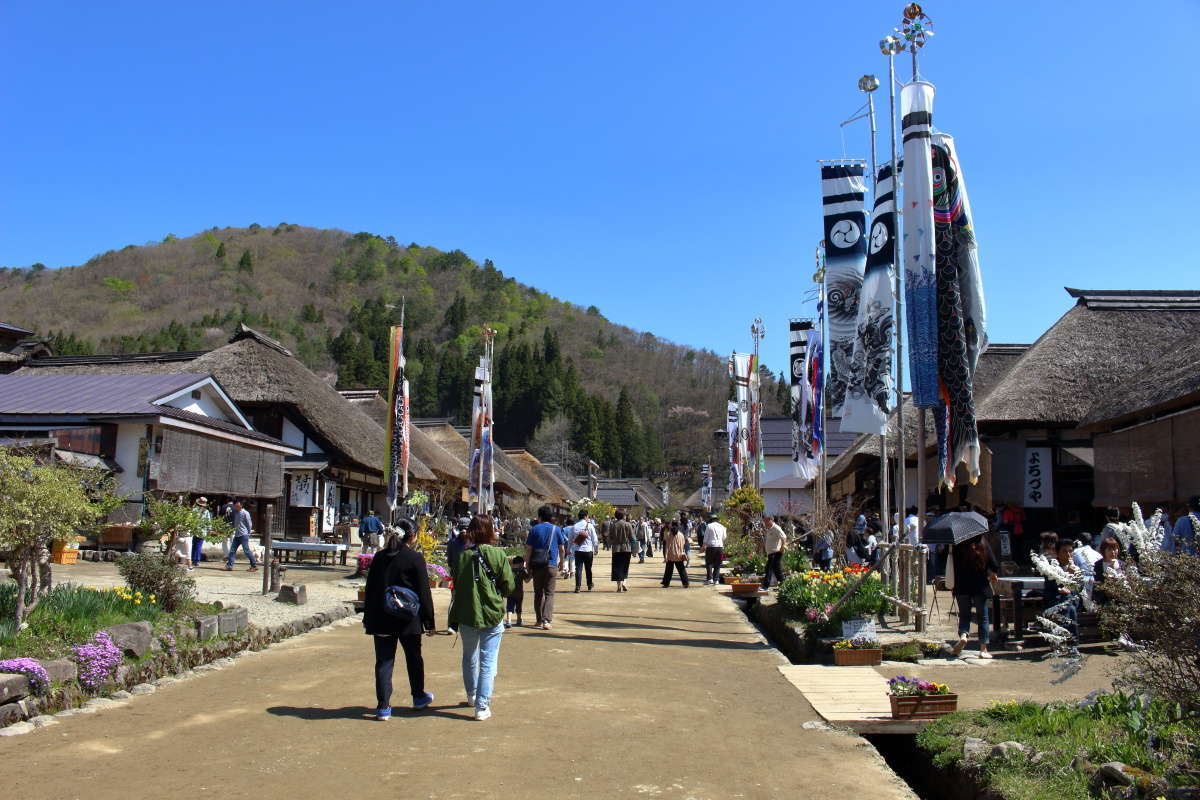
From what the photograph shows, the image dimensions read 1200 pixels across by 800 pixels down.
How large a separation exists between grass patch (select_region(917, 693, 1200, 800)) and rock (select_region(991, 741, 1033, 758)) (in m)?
0.04

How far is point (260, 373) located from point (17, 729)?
21.2 m

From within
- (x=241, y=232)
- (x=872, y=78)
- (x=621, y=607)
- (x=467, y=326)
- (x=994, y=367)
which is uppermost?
(x=241, y=232)

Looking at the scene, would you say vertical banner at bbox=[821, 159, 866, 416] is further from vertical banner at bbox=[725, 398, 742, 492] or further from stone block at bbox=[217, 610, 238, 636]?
vertical banner at bbox=[725, 398, 742, 492]

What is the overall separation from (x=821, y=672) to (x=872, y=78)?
1006 centimetres

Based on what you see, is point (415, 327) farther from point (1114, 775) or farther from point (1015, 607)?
point (1114, 775)

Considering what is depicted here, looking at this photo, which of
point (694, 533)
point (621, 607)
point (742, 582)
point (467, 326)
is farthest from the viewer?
point (467, 326)

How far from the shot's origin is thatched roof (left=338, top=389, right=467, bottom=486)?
3662 cm

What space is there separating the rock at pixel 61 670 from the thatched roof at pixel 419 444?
91.7 feet

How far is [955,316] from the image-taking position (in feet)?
37.7

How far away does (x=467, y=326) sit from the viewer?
127875 millimetres

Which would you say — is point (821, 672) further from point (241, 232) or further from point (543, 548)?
point (241, 232)

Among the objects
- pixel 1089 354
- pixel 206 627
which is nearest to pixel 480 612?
pixel 206 627

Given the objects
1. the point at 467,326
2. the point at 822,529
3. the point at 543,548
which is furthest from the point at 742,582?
the point at 467,326

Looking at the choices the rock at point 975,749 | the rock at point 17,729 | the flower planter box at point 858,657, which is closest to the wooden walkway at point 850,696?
the flower planter box at point 858,657
